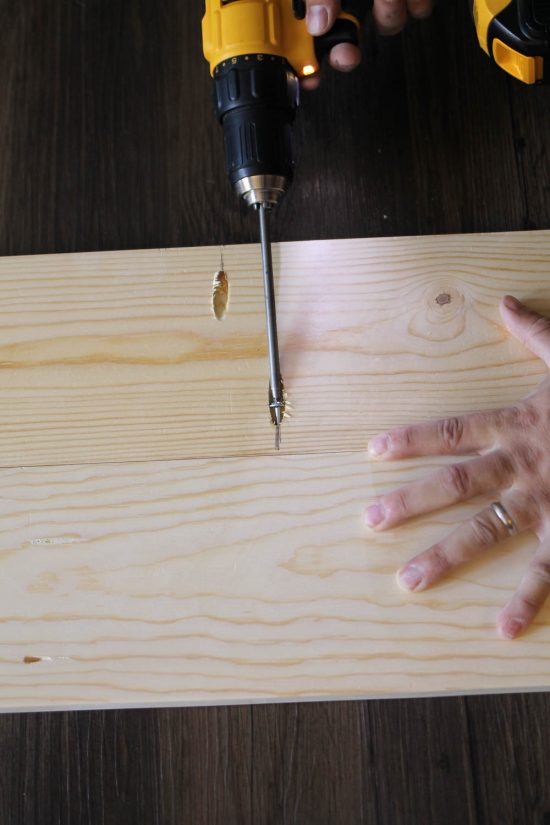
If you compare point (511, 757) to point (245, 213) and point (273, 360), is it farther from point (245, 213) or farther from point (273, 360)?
point (245, 213)

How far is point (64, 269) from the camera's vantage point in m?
0.85

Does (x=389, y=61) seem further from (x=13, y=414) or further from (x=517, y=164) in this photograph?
(x=13, y=414)

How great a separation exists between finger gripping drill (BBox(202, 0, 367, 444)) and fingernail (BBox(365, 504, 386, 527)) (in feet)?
0.45

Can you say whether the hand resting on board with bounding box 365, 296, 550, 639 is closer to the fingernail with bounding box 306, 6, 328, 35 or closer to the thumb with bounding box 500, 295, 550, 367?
the thumb with bounding box 500, 295, 550, 367

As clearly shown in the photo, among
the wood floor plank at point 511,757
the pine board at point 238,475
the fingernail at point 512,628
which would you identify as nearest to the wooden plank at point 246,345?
the pine board at point 238,475

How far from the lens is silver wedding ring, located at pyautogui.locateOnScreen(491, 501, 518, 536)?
750mm

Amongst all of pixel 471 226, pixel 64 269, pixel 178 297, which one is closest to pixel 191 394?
pixel 178 297

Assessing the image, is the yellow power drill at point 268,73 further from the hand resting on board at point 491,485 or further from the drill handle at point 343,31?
the hand resting on board at point 491,485

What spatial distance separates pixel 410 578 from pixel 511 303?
35 centimetres

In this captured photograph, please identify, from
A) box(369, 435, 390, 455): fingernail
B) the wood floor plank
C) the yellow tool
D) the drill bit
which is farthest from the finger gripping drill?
the wood floor plank

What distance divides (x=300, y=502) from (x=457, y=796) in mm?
610

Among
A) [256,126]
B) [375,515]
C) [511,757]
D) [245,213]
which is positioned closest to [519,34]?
[256,126]

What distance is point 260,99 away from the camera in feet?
2.64

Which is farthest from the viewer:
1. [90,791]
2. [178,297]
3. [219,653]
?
[90,791]
